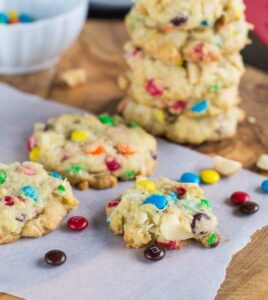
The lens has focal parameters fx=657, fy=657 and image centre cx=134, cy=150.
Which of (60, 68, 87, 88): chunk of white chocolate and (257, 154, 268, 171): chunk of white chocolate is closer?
(257, 154, 268, 171): chunk of white chocolate

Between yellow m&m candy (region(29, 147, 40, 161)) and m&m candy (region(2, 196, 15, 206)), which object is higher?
m&m candy (region(2, 196, 15, 206))

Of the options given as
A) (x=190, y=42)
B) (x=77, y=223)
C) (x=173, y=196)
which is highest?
(x=190, y=42)

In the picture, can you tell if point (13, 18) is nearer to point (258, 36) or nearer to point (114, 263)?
point (258, 36)

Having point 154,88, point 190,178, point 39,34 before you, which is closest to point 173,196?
point 190,178

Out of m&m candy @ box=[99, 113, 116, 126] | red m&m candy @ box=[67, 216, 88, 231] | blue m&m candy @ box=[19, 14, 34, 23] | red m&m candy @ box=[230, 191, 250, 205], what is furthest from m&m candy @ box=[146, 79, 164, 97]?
blue m&m candy @ box=[19, 14, 34, 23]

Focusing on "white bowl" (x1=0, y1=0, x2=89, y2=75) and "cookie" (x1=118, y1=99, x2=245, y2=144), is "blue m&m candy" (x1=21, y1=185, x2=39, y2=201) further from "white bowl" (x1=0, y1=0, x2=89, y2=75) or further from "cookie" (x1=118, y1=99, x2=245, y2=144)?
"white bowl" (x1=0, y1=0, x2=89, y2=75)

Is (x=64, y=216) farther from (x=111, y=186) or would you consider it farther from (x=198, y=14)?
(x=198, y=14)

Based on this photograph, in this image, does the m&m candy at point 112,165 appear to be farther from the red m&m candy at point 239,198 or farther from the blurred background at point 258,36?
the blurred background at point 258,36

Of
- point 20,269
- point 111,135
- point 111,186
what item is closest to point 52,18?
point 111,135
